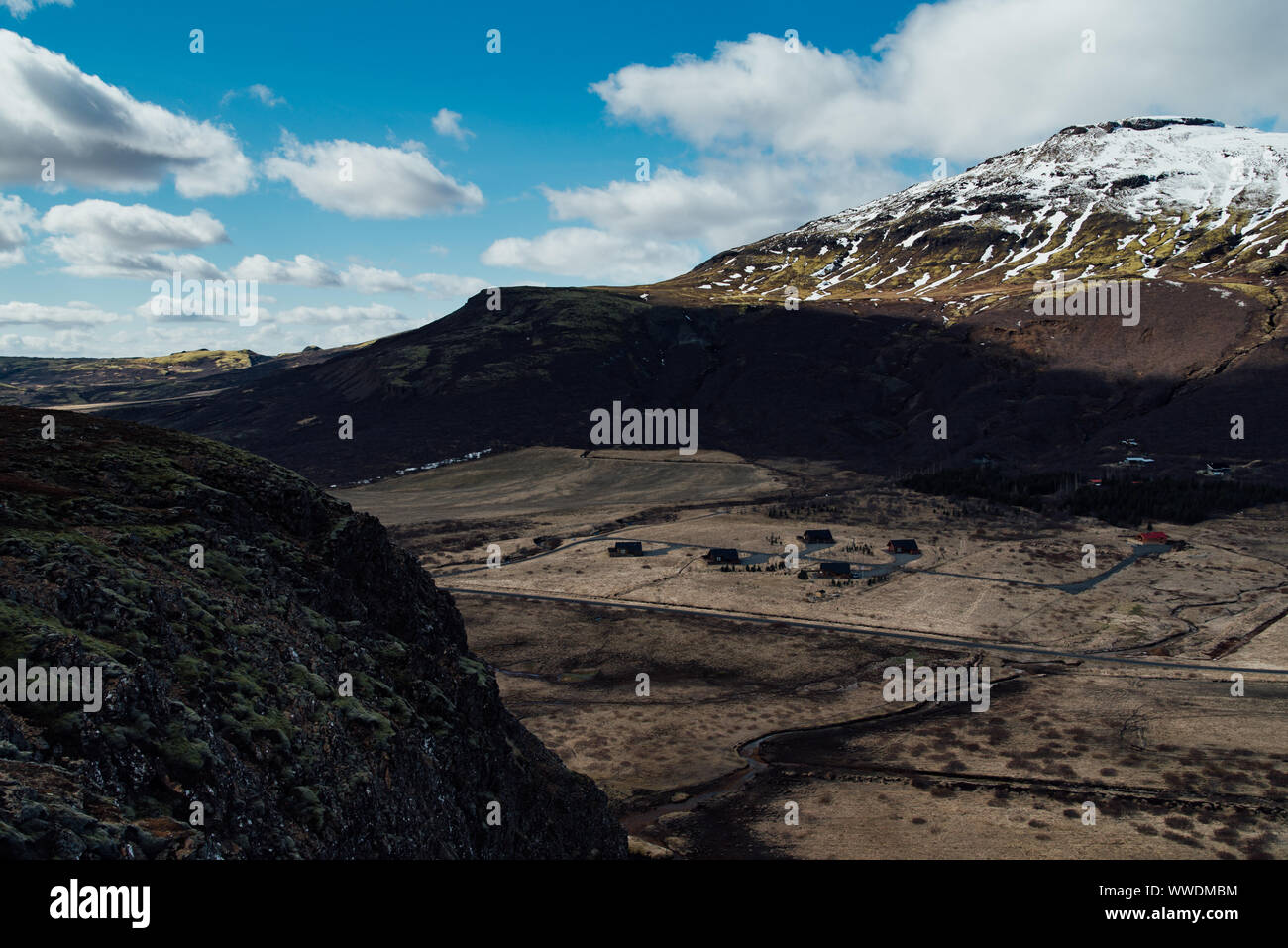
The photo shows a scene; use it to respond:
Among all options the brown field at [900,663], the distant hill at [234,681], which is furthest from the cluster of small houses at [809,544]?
the distant hill at [234,681]

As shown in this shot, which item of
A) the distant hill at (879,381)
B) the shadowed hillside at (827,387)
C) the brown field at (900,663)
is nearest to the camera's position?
the brown field at (900,663)

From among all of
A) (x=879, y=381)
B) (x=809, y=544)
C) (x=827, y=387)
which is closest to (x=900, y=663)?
(x=809, y=544)

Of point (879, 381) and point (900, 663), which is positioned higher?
point (879, 381)

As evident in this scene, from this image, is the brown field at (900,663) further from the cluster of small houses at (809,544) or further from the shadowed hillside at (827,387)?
the shadowed hillside at (827,387)

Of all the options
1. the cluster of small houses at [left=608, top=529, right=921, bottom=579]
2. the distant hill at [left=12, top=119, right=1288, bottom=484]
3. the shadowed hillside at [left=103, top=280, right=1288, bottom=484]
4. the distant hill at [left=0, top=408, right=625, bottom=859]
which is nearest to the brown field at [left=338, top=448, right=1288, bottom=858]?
the cluster of small houses at [left=608, top=529, right=921, bottom=579]

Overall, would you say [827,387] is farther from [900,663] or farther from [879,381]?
[900,663]

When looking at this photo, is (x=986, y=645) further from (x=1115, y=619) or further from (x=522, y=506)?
(x=522, y=506)
